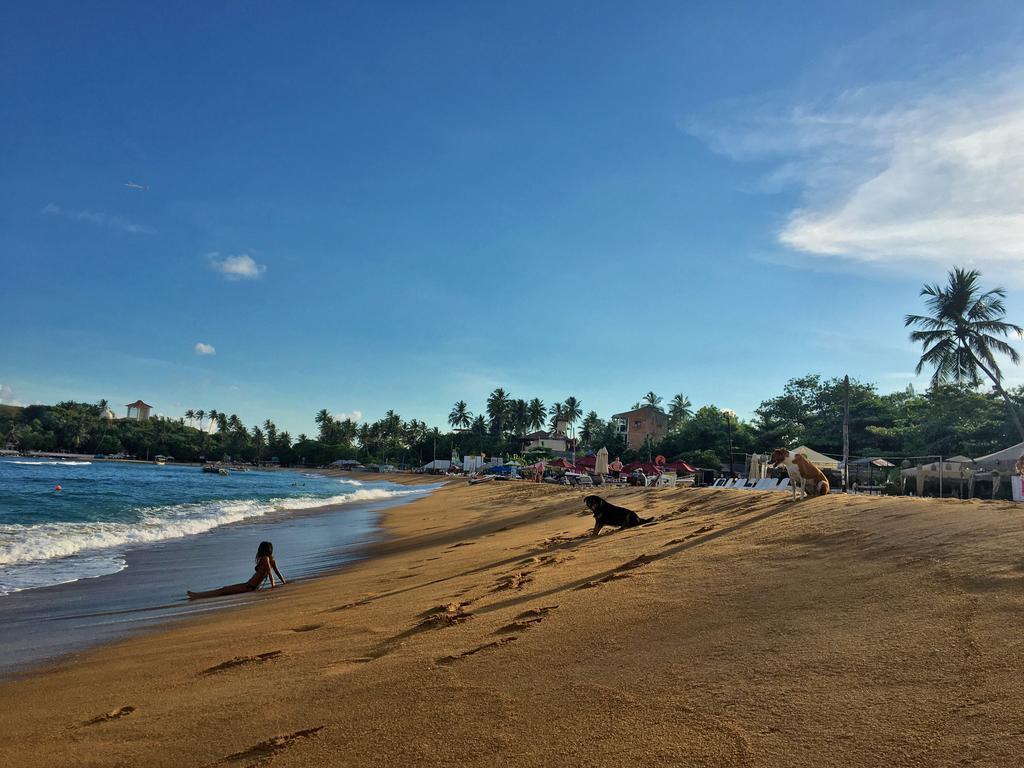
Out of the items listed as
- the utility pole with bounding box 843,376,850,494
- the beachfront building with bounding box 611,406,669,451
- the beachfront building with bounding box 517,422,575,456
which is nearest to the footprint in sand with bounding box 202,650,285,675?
the utility pole with bounding box 843,376,850,494

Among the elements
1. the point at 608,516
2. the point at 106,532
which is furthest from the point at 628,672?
the point at 106,532

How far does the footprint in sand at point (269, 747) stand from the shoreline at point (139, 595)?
3.77 metres

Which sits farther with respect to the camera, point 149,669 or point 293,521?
point 293,521

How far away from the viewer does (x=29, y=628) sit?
7.34m

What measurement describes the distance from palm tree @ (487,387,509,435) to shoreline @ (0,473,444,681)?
325 feet

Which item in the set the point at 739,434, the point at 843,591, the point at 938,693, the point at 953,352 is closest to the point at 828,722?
the point at 938,693

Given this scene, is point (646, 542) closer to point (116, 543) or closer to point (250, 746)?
point (250, 746)

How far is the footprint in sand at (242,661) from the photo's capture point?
512 centimetres

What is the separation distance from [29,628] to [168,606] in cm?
162

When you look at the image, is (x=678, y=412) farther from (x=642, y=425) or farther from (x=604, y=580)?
(x=604, y=580)

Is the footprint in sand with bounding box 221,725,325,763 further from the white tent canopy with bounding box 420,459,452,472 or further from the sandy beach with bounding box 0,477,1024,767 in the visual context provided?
the white tent canopy with bounding box 420,459,452,472

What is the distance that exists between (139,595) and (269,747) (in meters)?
7.58

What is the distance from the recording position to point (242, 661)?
525 centimetres

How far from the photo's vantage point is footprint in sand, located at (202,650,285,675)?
5.12m
